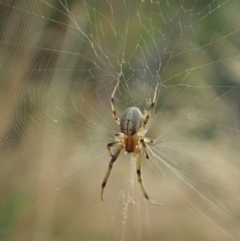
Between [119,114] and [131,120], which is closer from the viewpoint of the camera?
[131,120]

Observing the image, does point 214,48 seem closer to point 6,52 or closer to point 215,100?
point 215,100

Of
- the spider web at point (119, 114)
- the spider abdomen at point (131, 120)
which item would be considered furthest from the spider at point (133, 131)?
the spider web at point (119, 114)

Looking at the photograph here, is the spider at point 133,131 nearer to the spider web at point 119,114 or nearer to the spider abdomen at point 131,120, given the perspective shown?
the spider abdomen at point 131,120

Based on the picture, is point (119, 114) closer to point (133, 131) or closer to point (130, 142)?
point (130, 142)

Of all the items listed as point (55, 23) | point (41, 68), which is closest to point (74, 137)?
point (41, 68)

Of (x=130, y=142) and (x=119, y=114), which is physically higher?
(x=119, y=114)

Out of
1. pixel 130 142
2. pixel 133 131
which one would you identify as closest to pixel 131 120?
pixel 133 131
